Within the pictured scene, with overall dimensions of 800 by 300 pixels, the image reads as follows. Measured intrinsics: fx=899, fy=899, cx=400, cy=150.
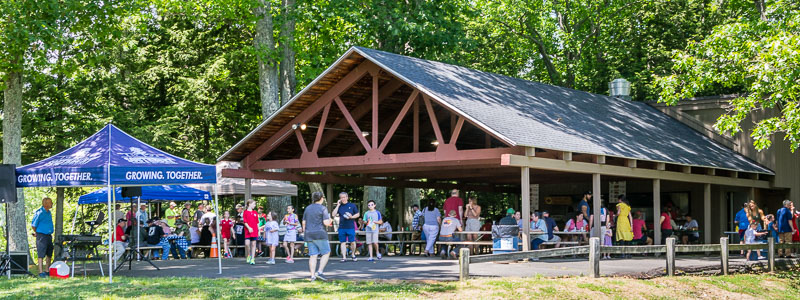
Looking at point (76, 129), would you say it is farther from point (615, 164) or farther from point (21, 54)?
point (615, 164)

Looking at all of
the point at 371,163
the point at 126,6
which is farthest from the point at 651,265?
the point at 126,6

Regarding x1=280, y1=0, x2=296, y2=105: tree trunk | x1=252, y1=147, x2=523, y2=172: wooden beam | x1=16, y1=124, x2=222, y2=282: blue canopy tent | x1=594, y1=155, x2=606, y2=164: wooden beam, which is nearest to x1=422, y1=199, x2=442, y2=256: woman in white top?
x1=252, y1=147, x2=523, y2=172: wooden beam

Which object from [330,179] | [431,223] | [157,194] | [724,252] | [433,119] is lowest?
[724,252]

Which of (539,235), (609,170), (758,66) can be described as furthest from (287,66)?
(758,66)

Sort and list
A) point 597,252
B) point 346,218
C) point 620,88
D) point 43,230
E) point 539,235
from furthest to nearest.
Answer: point 620,88 → point 539,235 → point 346,218 → point 43,230 → point 597,252

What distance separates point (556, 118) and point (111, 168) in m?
10.4

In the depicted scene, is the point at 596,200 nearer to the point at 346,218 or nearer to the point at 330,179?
the point at 346,218

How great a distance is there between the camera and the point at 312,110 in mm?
20188

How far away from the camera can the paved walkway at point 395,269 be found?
14758 millimetres

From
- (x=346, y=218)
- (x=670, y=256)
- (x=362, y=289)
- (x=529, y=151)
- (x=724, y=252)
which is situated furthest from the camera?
(x=346, y=218)

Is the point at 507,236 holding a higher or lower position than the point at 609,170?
lower

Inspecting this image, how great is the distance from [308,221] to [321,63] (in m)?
16.2

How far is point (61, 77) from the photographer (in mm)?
30219

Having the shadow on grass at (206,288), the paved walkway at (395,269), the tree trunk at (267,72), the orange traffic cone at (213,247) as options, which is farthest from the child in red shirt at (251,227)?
the tree trunk at (267,72)
